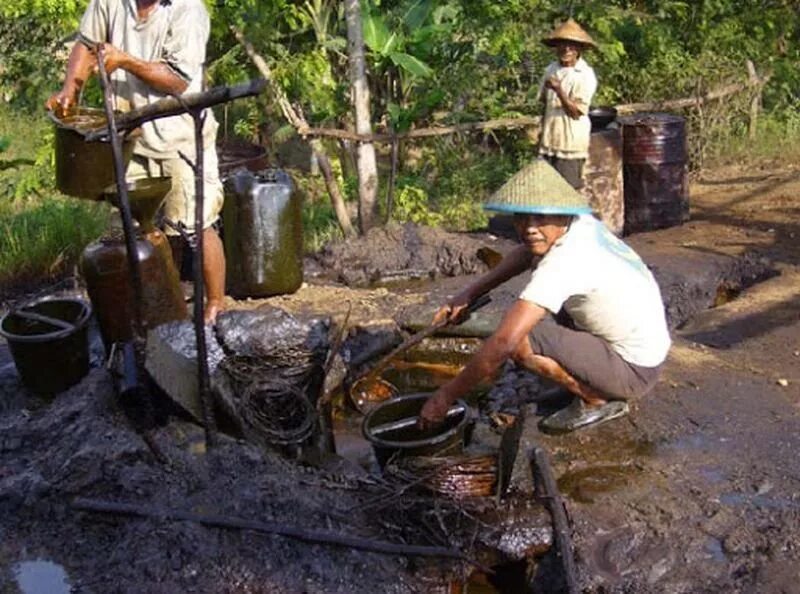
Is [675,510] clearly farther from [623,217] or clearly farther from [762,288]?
[623,217]

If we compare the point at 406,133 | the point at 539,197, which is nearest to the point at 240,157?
the point at 406,133

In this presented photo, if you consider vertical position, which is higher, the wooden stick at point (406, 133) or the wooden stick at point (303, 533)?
the wooden stick at point (406, 133)

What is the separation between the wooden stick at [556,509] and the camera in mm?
3451

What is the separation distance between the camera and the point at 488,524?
3740mm

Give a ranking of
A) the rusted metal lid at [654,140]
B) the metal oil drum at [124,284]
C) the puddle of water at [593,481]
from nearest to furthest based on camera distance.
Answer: the puddle of water at [593,481] < the metal oil drum at [124,284] < the rusted metal lid at [654,140]

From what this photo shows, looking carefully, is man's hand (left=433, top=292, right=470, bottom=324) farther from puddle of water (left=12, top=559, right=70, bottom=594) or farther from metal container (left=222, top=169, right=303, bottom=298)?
metal container (left=222, top=169, right=303, bottom=298)

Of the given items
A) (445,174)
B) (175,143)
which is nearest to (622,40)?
(445,174)

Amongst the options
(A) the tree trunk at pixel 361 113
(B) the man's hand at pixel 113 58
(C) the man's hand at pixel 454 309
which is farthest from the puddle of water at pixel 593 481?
(A) the tree trunk at pixel 361 113

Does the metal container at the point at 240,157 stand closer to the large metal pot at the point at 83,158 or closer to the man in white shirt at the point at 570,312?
the large metal pot at the point at 83,158

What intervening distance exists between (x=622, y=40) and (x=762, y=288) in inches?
203

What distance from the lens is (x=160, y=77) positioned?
4863 millimetres

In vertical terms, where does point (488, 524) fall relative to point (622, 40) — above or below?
below

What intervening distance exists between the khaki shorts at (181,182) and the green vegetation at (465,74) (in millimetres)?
3428

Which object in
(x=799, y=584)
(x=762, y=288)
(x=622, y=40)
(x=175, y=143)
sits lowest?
(x=799, y=584)
